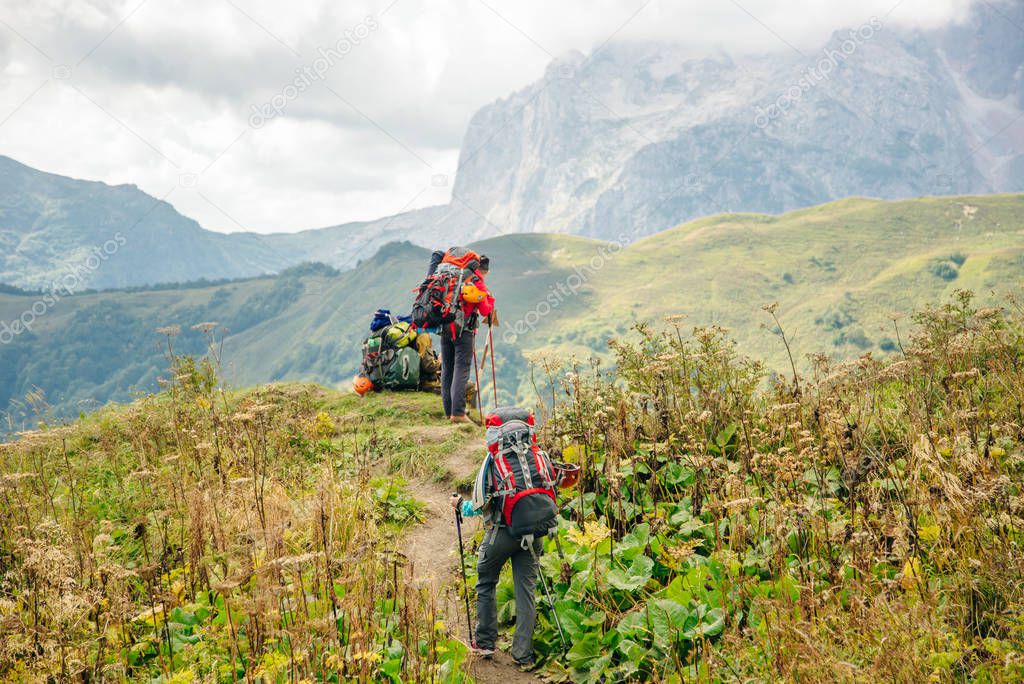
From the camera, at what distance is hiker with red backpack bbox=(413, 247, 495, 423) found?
369 inches

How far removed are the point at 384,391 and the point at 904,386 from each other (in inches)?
336

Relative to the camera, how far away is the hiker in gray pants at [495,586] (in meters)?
4.95

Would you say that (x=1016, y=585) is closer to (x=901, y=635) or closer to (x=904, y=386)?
(x=901, y=635)

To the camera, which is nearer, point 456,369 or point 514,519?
point 514,519

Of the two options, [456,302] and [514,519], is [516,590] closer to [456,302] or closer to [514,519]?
[514,519]

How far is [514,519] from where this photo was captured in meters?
4.89

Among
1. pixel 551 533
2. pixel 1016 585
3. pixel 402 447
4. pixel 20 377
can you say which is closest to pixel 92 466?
pixel 402 447

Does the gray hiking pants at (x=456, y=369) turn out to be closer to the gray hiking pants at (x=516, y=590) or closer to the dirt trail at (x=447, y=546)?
the dirt trail at (x=447, y=546)

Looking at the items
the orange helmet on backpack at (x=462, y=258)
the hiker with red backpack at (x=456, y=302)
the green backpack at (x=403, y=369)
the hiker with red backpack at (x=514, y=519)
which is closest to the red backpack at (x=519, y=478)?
the hiker with red backpack at (x=514, y=519)

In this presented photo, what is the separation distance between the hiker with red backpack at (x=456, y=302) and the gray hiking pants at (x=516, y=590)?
464cm

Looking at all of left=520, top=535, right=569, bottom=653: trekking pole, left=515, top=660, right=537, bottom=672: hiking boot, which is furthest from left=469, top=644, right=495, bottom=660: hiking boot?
left=520, top=535, right=569, bottom=653: trekking pole

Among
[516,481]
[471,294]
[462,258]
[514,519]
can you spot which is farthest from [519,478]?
[462,258]

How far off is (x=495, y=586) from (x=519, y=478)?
0.86m

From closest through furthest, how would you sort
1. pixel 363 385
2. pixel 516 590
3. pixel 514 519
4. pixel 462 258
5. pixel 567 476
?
1. pixel 514 519
2. pixel 516 590
3. pixel 567 476
4. pixel 462 258
5. pixel 363 385
